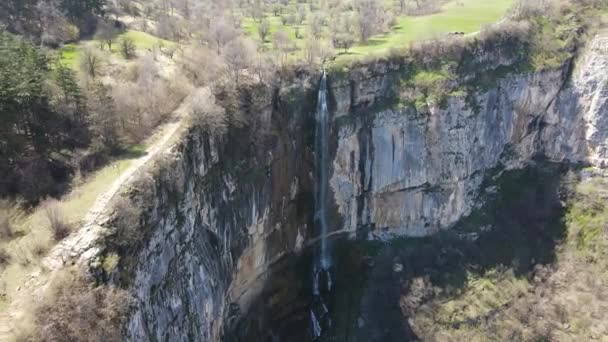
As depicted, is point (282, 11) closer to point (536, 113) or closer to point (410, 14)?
point (410, 14)

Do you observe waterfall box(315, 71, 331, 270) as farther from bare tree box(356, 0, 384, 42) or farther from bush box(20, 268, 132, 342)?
bush box(20, 268, 132, 342)

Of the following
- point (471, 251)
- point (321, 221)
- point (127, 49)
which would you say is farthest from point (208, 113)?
point (471, 251)

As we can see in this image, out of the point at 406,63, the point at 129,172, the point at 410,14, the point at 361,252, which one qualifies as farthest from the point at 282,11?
the point at 129,172

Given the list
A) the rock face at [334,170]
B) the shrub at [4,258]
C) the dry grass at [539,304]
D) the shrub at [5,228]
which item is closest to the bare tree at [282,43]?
the rock face at [334,170]

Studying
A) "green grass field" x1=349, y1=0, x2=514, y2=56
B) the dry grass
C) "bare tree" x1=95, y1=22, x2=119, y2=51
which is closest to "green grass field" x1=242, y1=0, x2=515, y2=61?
"green grass field" x1=349, y1=0, x2=514, y2=56

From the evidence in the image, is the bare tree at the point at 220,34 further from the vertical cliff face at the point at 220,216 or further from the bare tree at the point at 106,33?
the vertical cliff face at the point at 220,216
